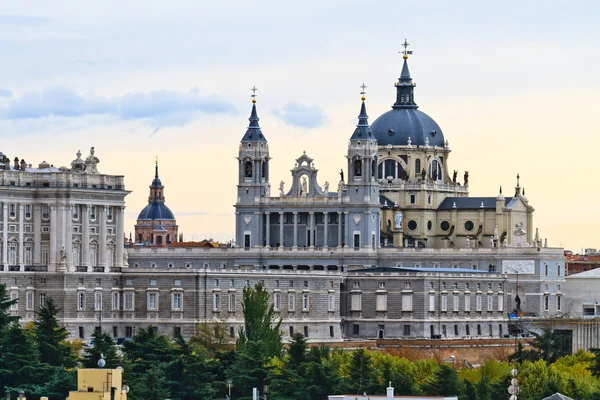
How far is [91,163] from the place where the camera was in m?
189

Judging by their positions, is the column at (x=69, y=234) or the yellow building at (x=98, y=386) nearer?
the yellow building at (x=98, y=386)

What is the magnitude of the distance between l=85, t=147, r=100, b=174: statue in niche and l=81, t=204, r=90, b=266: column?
3328mm

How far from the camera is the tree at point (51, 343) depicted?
497 ft

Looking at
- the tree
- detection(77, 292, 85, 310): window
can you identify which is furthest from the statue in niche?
the tree

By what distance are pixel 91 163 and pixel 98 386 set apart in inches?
3085

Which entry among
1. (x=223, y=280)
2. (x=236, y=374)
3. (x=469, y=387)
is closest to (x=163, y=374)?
(x=236, y=374)

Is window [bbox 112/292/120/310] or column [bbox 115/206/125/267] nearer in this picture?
window [bbox 112/292/120/310]

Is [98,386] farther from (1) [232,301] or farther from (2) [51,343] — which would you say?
(1) [232,301]

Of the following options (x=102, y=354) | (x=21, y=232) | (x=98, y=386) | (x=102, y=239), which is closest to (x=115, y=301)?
(x=102, y=239)

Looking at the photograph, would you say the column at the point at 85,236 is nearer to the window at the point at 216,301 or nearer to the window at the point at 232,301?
the window at the point at 216,301

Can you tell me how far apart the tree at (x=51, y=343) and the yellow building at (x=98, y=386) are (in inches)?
1448

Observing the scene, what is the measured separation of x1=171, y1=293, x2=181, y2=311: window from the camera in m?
189

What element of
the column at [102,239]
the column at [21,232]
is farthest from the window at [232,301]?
the column at [21,232]

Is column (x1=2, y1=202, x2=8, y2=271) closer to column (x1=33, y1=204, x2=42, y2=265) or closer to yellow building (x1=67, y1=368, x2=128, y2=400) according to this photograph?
column (x1=33, y1=204, x2=42, y2=265)
